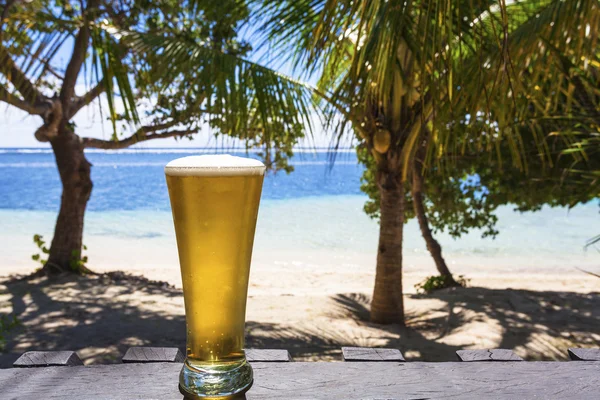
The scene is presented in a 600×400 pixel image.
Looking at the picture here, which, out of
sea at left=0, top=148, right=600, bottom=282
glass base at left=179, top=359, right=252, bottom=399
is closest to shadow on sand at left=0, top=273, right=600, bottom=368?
sea at left=0, top=148, right=600, bottom=282

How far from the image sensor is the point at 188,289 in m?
0.82

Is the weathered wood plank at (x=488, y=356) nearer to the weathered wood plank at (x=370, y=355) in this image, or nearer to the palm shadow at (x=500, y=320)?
the weathered wood plank at (x=370, y=355)

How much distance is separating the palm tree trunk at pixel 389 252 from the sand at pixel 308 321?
14 centimetres

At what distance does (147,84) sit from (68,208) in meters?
1.79

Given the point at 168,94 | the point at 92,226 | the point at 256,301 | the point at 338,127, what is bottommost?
the point at 92,226

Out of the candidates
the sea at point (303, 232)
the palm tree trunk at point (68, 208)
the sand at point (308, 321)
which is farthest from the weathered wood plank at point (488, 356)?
the palm tree trunk at point (68, 208)

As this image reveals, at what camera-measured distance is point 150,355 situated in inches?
43.0

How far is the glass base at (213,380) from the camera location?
0.80 metres

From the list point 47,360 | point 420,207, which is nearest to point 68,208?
point 420,207

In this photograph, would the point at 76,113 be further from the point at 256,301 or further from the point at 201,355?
the point at 201,355

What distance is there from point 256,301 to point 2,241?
39.3ft

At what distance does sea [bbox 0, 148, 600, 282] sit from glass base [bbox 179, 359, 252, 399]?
2.25 metres

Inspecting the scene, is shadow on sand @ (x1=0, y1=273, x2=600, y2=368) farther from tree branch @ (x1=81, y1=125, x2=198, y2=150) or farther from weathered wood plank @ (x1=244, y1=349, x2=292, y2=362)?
weathered wood plank @ (x1=244, y1=349, x2=292, y2=362)

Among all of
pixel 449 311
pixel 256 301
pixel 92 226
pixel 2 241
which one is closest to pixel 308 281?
pixel 256 301
